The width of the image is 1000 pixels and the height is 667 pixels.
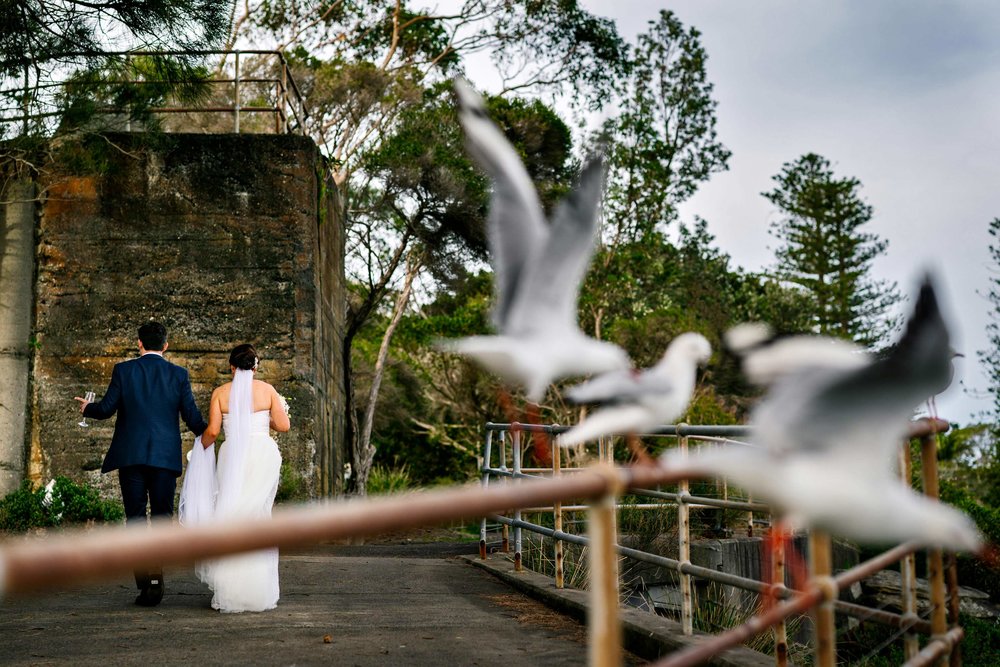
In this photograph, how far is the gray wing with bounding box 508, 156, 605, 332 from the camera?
6.19 ft

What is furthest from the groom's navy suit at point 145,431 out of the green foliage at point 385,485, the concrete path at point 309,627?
the green foliage at point 385,485

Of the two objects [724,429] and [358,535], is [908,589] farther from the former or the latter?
[358,535]

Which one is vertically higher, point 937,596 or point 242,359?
point 242,359

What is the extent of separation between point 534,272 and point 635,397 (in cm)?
32

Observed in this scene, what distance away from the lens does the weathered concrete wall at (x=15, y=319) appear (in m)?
8.77

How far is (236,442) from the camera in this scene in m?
5.62

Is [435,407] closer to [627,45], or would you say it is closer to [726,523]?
[627,45]

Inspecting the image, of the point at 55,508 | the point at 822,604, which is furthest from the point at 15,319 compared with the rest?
the point at 822,604

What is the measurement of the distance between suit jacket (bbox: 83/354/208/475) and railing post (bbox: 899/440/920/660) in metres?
3.91

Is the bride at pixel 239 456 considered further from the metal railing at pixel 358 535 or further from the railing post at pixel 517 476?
the metal railing at pixel 358 535

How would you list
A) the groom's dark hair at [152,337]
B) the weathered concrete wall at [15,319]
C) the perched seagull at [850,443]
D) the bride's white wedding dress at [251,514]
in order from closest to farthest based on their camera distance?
the perched seagull at [850,443]
the bride's white wedding dress at [251,514]
the groom's dark hair at [152,337]
the weathered concrete wall at [15,319]

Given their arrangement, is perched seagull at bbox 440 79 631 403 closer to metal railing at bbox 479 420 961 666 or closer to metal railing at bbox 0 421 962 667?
metal railing at bbox 479 420 961 666

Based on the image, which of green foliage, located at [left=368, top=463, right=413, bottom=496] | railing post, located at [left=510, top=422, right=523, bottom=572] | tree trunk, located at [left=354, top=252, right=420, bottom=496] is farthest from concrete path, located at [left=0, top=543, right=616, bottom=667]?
green foliage, located at [left=368, top=463, right=413, bottom=496]

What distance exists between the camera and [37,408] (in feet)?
28.9
